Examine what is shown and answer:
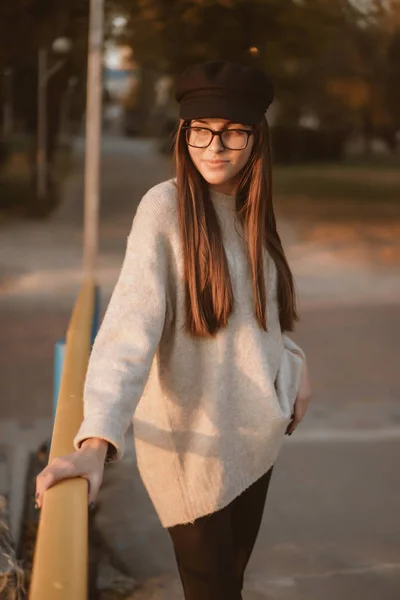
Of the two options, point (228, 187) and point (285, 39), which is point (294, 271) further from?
point (285, 39)

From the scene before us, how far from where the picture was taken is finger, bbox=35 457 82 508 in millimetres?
1608

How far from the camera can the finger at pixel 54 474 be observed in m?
1.61

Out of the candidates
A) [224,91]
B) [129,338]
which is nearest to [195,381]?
[129,338]

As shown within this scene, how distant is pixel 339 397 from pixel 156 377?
4353mm

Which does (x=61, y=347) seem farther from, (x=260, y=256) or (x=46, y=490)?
(x=46, y=490)

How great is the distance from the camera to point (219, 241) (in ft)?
6.91

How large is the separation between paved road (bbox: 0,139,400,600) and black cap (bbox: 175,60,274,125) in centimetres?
197

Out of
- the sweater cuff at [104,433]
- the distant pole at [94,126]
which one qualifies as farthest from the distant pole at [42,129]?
the sweater cuff at [104,433]

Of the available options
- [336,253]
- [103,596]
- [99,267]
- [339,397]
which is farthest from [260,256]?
[336,253]

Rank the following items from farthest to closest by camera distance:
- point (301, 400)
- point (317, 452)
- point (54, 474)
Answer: point (317, 452), point (301, 400), point (54, 474)

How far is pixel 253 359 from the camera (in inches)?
83.1

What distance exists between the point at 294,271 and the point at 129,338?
428 inches

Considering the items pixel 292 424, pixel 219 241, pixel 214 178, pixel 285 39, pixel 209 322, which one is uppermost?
pixel 285 39

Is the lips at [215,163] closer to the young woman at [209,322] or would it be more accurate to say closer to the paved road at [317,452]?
the young woman at [209,322]
